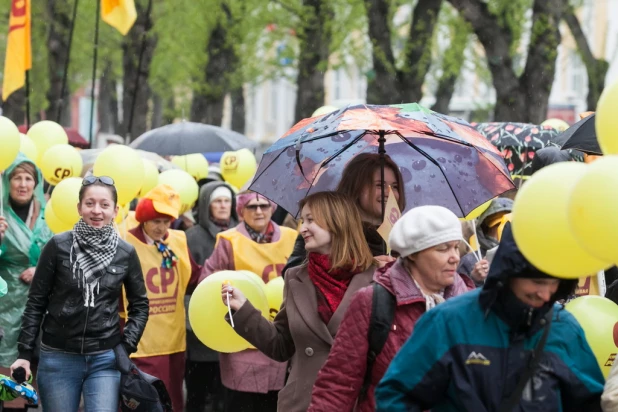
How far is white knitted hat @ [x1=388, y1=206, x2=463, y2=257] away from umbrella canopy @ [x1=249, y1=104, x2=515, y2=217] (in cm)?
165

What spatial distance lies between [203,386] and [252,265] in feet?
4.05

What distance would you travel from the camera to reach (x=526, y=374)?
3.94 metres

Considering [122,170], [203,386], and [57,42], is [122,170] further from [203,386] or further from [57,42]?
[57,42]

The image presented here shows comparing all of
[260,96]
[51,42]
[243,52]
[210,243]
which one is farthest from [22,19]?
[260,96]

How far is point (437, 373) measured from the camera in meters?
3.97

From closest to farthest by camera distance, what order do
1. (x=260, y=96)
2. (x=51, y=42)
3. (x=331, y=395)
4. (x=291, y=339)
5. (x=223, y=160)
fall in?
(x=331, y=395), (x=291, y=339), (x=223, y=160), (x=51, y=42), (x=260, y=96)

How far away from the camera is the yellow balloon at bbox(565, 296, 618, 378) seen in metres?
5.24

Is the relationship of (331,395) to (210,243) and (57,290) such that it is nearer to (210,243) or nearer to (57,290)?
(57,290)

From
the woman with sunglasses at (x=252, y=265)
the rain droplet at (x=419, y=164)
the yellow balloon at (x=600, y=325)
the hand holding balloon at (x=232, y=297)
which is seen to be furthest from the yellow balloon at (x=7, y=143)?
the yellow balloon at (x=600, y=325)

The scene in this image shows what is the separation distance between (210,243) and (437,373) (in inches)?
237

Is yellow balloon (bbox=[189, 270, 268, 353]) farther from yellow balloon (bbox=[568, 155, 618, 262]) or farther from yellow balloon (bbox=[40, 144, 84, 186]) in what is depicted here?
yellow balloon (bbox=[40, 144, 84, 186])

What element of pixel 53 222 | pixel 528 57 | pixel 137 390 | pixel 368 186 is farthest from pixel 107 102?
pixel 368 186

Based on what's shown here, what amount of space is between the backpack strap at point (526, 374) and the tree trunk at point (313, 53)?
1932 centimetres

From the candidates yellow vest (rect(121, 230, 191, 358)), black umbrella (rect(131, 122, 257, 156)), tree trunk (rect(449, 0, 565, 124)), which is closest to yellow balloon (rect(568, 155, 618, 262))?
yellow vest (rect(121, 230, 191, 358))
